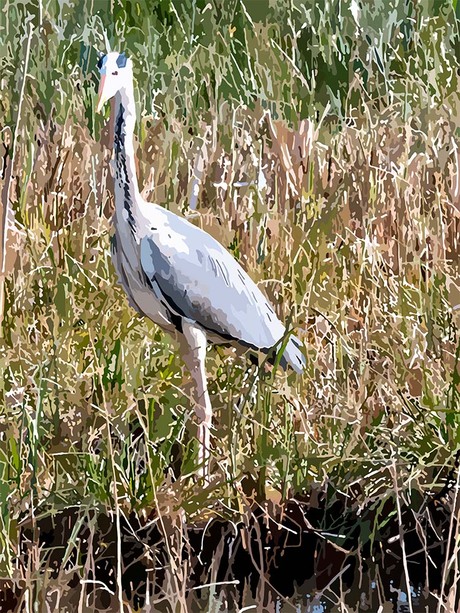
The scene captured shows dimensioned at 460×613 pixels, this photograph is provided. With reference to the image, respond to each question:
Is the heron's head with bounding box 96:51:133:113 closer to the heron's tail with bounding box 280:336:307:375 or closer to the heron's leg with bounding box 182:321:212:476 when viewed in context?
the heron's leg with bounding box 182:321:212:476

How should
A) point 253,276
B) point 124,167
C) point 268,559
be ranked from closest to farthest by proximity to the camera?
point 268,559 < point 124,167 < point 253,276

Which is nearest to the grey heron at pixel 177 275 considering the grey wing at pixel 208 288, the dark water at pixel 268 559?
the grey wing at pixel 208 288

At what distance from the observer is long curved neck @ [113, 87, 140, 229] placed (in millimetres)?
2186

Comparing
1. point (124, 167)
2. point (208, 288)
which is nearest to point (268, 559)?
point (208, 288)

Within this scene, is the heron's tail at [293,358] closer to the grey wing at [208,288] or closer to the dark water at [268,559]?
the grey wing at [208,288]

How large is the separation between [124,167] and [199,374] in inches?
17.7

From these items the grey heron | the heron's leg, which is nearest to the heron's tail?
the grey heron

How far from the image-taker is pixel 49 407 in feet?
7.26

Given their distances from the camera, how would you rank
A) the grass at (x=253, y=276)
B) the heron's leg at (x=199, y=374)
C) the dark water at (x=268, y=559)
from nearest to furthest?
the dark water at (x=268, y=559) → the grass at (x=253, y=276) → the heron's leg at (x=199, y=374)

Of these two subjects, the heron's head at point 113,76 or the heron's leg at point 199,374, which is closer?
the heron's leg at point 199,374

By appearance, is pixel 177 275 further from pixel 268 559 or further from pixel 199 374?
pixel 268 559

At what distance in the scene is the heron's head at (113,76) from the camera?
2.21m

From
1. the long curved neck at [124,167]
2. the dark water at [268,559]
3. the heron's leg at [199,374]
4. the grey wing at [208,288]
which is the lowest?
the dark water at [268,559]

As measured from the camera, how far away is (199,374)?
2.22 meters
